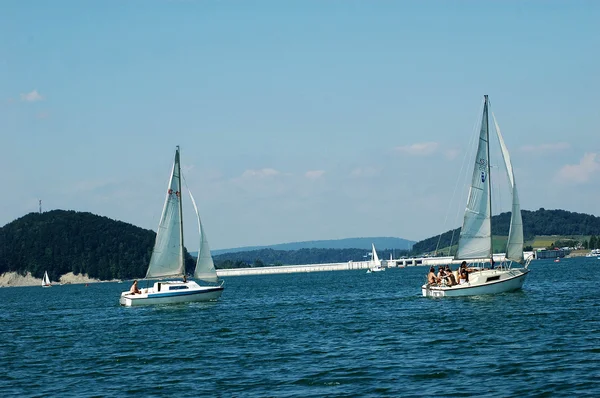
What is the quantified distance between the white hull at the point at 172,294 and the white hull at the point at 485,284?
20.8 m

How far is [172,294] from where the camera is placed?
240 feet

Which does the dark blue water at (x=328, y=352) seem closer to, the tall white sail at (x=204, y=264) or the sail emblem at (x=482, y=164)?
the sail emblem at (x=482, y=164)

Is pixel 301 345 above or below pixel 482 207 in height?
below

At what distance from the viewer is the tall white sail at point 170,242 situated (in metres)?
75.9

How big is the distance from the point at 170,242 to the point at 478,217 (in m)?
26.8

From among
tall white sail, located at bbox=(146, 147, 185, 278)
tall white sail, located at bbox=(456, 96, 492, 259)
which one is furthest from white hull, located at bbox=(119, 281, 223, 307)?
tall white sail, located at bbox=(456, 96, 492, 259)

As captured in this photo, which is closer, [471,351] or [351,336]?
[471,351]

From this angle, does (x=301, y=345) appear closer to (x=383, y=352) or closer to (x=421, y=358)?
(x=383, y=352)

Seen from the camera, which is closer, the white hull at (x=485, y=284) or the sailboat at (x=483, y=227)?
the white hull at (x=485, y=284)

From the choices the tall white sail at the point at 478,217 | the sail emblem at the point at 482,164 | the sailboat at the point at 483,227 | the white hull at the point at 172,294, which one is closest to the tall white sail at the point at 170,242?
Result: the white hull at the point at 172,294

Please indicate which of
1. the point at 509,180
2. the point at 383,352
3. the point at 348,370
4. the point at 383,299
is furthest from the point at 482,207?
the point at 348,370

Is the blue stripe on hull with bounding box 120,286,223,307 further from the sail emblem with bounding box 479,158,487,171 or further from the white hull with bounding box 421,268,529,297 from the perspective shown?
the sail emblem with bounding box 479,158,487,171

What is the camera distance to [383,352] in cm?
3800

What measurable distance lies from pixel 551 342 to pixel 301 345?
38.0 feet
